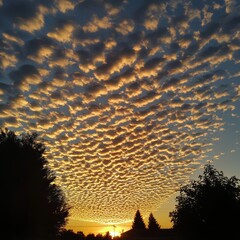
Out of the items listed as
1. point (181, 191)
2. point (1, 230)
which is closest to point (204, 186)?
point (181, 191)

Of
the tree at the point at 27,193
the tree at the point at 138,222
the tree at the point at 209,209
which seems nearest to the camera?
the tree at the point at 27,193

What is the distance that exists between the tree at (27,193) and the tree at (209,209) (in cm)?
1581

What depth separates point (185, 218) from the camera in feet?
125

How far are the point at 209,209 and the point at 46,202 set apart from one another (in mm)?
19545

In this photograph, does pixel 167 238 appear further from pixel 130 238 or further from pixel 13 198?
pixel 13 198

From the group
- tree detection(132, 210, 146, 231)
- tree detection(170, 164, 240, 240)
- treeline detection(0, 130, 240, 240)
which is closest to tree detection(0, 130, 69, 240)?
treeline detection(0, 130, 240, 240)

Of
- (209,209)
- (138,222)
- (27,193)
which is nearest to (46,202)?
(27,193)

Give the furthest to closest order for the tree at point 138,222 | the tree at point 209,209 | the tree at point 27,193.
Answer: the tree at point 138,222
the tree at point 209,209
the tree at point 27,193

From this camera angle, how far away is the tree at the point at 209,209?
33906mm

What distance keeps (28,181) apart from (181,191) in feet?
76.1

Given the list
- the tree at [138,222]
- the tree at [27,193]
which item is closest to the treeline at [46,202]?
the tree at [27,193]

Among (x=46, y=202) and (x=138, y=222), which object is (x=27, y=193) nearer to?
(x=46, y=202)

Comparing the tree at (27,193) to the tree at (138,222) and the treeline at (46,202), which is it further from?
the tree at (138,222)

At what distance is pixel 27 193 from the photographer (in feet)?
92.8
